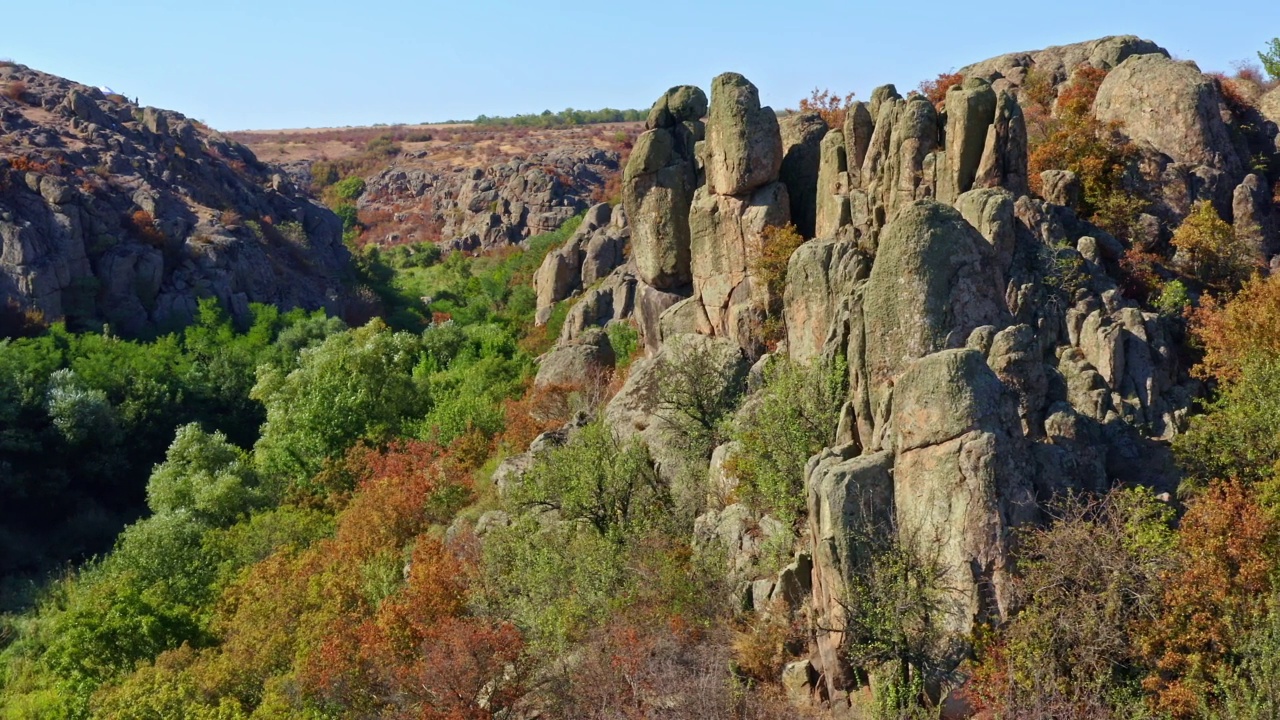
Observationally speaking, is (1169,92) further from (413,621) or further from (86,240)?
(86,240)

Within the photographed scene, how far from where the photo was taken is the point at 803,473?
2527 centimetres

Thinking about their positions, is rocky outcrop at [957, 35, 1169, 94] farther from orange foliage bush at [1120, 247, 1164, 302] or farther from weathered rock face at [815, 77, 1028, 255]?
orange foliage bush at [1120, 247, 1164, 302]

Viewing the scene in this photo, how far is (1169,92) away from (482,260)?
6581 centimetres

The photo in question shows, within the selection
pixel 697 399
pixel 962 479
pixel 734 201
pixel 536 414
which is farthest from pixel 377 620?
pixel 734 201

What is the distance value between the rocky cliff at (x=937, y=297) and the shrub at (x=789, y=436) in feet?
1.93

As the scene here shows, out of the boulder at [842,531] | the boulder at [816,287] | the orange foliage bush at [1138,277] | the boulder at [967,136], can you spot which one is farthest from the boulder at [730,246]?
the boulder at [842,531]

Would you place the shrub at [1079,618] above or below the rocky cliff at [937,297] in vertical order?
below

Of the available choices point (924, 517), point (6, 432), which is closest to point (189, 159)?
point (6, 432)

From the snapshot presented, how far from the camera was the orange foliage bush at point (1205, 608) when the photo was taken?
17.6 m

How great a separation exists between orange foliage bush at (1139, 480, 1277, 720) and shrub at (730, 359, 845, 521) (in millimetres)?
8449

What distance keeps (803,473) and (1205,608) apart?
9.05 m

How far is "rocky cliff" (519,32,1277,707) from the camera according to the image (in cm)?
1981

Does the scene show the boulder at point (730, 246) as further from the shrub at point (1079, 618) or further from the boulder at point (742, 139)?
the shrub at point (1079, 618)

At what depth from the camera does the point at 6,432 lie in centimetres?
5400
